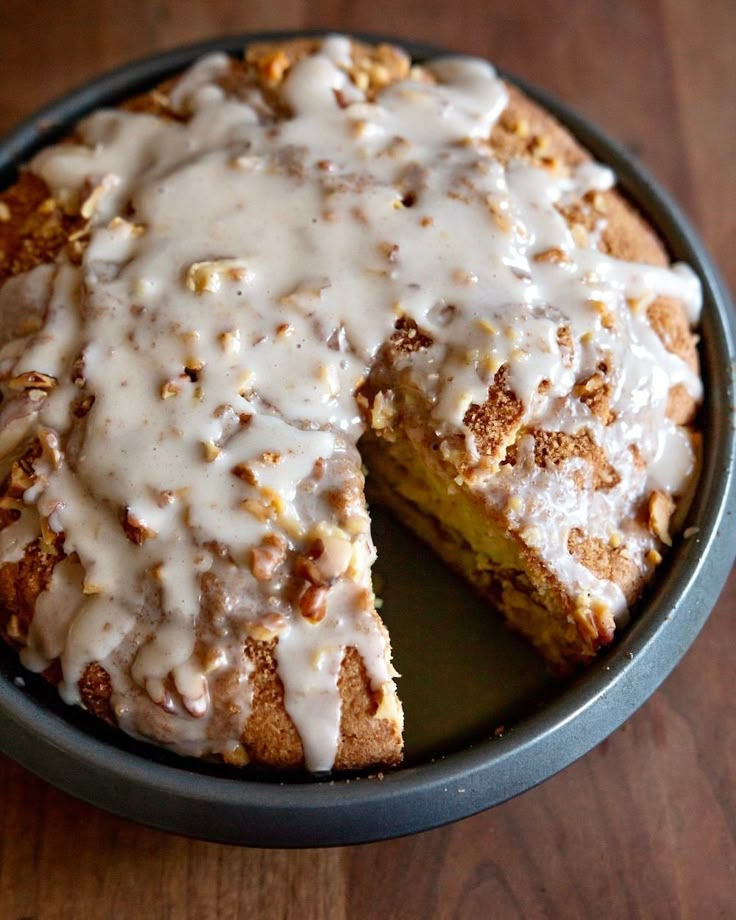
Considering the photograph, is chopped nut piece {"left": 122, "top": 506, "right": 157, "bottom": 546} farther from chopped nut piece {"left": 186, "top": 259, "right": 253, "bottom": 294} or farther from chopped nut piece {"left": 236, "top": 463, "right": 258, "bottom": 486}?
chopped nut piece {"left": 186, "top": 259, "right": 253, "bottom": 294}

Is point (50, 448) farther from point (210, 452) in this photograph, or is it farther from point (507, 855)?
point (507, 855)

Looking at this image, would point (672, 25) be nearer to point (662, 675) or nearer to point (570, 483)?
point (570, 483)

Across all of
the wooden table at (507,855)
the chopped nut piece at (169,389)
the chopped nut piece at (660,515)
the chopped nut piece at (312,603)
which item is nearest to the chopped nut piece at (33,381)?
the chopped nut piece at (169,389)

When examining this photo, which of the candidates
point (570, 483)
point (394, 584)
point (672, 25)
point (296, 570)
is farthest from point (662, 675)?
point (672, 25)

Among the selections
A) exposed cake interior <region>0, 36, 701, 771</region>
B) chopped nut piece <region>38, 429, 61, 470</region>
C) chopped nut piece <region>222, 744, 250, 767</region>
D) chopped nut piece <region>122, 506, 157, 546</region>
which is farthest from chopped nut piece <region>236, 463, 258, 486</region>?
chopped nut piece <region>222, 744, 250, 767</region>

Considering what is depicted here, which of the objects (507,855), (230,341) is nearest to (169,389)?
(230,341)
